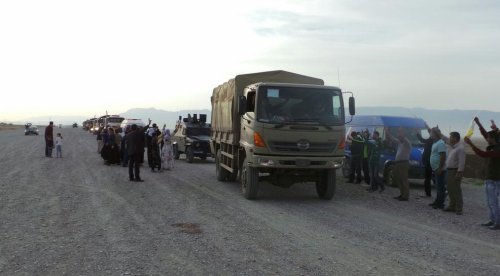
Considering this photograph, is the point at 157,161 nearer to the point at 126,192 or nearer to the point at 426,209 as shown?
the point at 126,192

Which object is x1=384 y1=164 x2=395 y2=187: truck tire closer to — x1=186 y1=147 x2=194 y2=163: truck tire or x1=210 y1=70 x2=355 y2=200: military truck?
x1=210 y1=70 x2=355 y2=200: military truck

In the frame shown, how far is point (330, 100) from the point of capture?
38.1 feet

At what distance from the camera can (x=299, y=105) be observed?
11.5 m

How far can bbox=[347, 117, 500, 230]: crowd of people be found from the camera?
30.3 feet

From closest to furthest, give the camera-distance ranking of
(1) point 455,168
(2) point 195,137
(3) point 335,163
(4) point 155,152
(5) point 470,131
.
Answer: (5) point 470,131 → (1) point 455,168 → (3) point 335,163 → (4) point 155,152 → (2) point 195,137

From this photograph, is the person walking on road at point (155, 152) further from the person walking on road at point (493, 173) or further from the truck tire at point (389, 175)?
the person walking on road at point (493, 173)

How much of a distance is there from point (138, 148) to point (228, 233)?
807cm

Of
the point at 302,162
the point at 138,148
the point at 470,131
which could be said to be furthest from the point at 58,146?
the point at 470,131

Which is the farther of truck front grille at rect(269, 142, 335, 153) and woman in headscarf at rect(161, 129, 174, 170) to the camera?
woman in headscarf at rect(161, 129, 174, 170)

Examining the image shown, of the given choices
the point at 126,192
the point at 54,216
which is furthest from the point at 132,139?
the point at 54,216

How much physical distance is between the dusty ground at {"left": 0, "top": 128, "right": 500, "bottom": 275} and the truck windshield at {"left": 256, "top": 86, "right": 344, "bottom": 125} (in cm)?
209

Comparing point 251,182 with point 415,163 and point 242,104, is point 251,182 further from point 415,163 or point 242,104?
point 415,163

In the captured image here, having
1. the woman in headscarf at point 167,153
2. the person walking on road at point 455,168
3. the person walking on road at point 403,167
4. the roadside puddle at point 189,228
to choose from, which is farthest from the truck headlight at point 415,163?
the woman in headscarf at point 167,153

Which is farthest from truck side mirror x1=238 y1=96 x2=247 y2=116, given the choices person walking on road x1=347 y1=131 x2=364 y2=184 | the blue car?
the blue car
